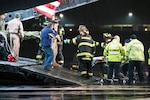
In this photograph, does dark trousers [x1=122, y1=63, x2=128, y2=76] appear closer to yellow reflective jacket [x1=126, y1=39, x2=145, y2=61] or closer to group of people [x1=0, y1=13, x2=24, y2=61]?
yellow reflective jacket [x1=126, y1=39, x2=145, y2=61]

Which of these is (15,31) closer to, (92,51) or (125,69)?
(92,51)

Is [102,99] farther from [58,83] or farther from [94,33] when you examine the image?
[94,33]

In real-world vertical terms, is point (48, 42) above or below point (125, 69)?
above

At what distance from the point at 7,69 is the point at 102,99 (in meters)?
3.68

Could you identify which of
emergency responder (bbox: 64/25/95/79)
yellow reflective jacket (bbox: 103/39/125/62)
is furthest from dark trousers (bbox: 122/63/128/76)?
emergency responder (bbox: 64/25/95/79)

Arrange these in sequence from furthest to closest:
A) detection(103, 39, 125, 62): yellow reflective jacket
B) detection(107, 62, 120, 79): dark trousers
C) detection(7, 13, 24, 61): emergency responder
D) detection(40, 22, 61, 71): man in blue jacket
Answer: detection(107, 62, 120, 79): dark trousers → detection(103, 39, 125, 62): yellow reflective jacket → detection(7, 13, 24, 61): emergency responder → detection(40, 22, 61, 71): man in blue jacket

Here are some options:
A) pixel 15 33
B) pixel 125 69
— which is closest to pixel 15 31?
pixel 15 33

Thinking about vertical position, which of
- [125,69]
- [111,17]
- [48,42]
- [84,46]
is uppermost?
[111,17]

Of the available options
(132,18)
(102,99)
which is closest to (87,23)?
(132,18)

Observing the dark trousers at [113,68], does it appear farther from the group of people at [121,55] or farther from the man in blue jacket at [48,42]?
the man in blue jacket at [48,42]

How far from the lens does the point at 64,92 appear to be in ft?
32.1

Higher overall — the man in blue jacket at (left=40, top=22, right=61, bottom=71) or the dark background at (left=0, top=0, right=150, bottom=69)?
the dark background at (left=0, top=0, right=150, bottom=69)

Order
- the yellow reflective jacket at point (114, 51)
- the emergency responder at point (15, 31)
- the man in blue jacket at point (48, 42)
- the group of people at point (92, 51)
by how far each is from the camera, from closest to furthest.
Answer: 1. the man in blue jacket at point (48, 42)
2. the group of people at point (92, 51)
3. the emergency responder at point (15, 31)
4. the yellow reflective jacket at point (114, 51)

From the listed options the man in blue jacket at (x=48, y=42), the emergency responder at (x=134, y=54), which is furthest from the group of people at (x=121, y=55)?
the man in blue jacket at (x=48, y=42)
